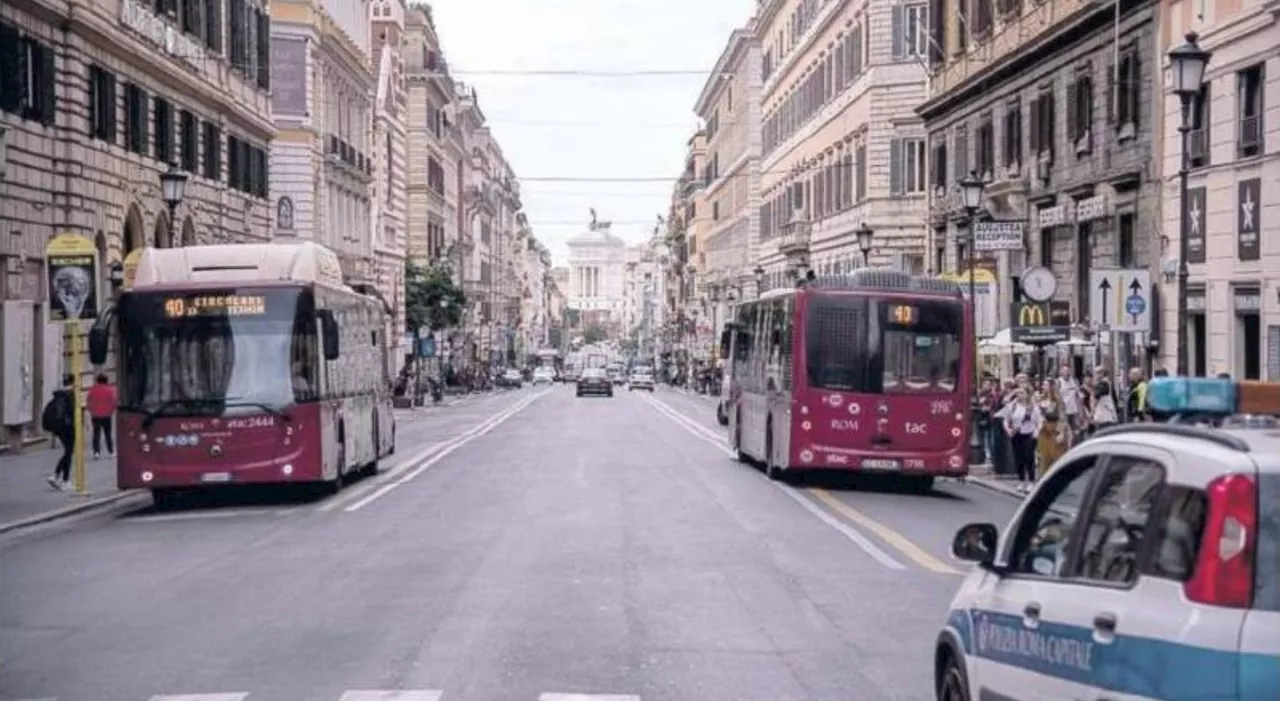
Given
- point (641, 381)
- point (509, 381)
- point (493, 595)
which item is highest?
point (493, 595)

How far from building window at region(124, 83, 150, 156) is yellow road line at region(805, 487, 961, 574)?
22242 mm

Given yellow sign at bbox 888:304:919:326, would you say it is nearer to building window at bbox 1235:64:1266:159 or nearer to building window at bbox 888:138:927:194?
building window at bbox 1235:64:1266:159

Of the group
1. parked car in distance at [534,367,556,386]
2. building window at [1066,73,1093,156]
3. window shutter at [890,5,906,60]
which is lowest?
parked car in distance at [534,367,556,386]

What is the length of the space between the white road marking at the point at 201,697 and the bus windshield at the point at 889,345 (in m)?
19.0

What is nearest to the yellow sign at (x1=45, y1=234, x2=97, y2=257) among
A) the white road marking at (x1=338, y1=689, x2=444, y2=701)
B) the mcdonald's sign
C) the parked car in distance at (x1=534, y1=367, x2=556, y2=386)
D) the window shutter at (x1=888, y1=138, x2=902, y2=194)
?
the mcdonald's sign

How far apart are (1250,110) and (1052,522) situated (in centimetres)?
2670

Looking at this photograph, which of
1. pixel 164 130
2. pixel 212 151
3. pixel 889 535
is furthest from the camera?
pixel 212 151

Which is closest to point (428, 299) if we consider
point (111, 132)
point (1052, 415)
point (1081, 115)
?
point (111, 132)

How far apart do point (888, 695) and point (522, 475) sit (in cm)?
2205

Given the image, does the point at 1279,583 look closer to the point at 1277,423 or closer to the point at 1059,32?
the point at 1277,423

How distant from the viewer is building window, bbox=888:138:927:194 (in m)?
65.9

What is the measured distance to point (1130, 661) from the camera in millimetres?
6859

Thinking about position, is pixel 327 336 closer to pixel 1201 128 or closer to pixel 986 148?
pixel 1201 128

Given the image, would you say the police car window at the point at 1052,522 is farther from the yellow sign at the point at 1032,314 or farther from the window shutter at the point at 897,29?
the window shutter at the point at 897,29
